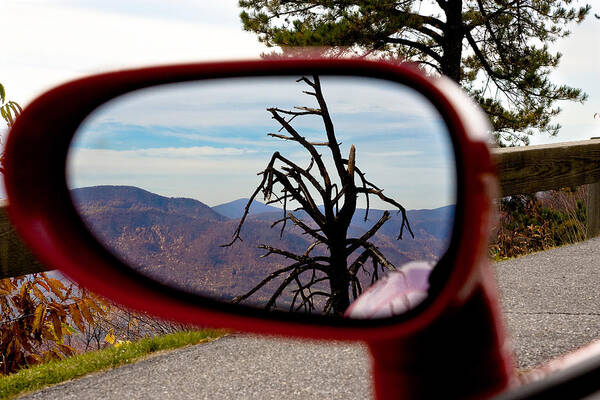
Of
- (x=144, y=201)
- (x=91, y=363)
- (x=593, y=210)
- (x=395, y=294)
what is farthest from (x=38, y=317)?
(x=593, y=210)

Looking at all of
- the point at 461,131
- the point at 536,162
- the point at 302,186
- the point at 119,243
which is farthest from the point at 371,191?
the point at 536,162

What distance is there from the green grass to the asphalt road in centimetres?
10

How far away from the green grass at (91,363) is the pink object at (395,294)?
100 inches

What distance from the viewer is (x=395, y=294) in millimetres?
839

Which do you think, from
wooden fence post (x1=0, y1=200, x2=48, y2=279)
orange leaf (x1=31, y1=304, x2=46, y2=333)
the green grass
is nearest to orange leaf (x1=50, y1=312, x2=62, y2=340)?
orange leaf (x1=31, y1=304, x2=46, y2=333)

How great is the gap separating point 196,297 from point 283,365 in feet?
6.57

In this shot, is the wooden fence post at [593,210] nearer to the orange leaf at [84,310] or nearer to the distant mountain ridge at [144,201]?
the orange leaf at [84,310]

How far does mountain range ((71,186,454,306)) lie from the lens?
3.00ft

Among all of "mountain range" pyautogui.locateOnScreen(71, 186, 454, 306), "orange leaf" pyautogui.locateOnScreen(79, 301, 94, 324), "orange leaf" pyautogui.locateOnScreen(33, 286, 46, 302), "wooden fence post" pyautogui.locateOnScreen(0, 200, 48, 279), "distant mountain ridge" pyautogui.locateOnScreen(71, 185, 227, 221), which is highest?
"distant mountain ridge" pyautogui.locateOnScreen(71, 185, 227, 221)

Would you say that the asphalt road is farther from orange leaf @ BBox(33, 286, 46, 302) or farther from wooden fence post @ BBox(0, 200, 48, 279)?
orange leaf @ BBox(33, 286, 46, 302)

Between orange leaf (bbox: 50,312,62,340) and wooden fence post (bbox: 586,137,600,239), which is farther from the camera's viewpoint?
wooden fence post (bbox: 586,137,600,239)

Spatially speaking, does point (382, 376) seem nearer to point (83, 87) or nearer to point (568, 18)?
point (83, 87)

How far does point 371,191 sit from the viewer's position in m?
0.94

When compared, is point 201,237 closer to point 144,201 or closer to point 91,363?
point 144,201
